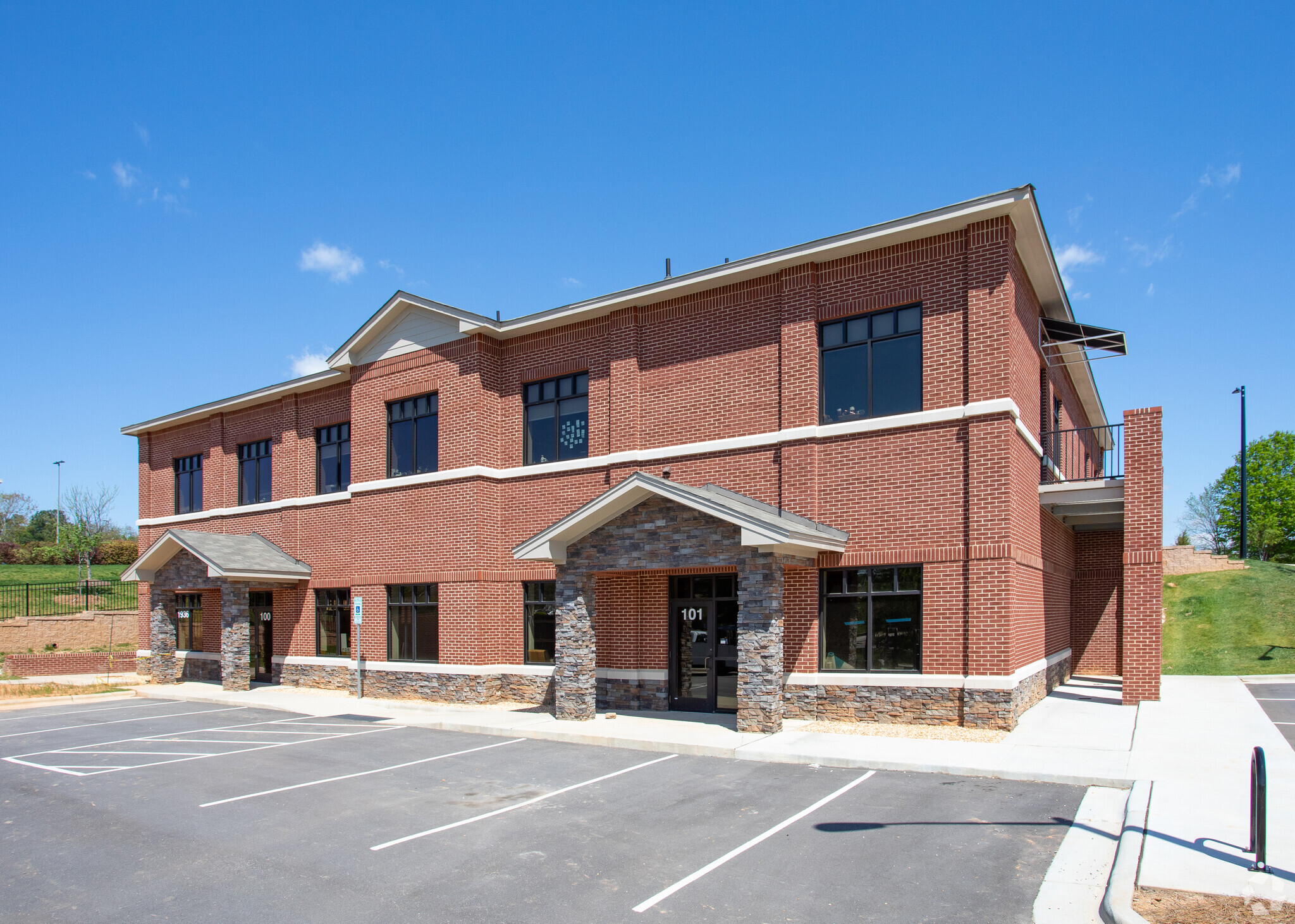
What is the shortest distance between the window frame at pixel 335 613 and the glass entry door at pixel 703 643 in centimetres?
1002

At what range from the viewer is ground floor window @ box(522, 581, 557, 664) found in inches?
745

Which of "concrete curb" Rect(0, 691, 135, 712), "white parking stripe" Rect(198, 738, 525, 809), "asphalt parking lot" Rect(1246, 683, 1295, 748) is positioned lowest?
"concrete curb" Rect(0, 691, 135, 712)

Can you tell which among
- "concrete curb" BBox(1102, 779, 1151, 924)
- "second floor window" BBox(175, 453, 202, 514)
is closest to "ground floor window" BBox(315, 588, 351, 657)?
"second floor window" BBox(175, 453, 202, 514)

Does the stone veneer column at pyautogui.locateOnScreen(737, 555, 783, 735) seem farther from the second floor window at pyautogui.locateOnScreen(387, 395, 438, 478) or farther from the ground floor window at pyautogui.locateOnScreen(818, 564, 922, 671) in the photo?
the second floor window at pyautogui.locateOnScreen(387, 395, 438, 478)

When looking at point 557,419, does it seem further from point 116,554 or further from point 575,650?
point 116,554

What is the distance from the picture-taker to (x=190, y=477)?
2922cm

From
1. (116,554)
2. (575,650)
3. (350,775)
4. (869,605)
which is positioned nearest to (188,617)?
(575,650)

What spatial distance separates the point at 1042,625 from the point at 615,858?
1251cm

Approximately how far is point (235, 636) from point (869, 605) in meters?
17.7

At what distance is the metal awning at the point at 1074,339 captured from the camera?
18109mm

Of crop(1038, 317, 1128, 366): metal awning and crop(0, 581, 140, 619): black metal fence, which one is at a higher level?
crop(1038, 317, 1128, 366): metal awning

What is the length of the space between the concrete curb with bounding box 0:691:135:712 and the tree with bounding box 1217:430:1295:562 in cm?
7167

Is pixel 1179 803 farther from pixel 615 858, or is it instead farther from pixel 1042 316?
pixel 1042 316

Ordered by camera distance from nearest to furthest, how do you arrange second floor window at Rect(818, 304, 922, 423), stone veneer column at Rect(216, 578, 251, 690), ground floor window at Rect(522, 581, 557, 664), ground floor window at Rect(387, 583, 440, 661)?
second floor window at Rect(818, 304, 922, 423) → ground floor window at Rect(522, 581, 557, 664) → ground floor window at Rect(387, 583, 440, 661) → stone veneer column at Rect(216, 578, 251, 690)
